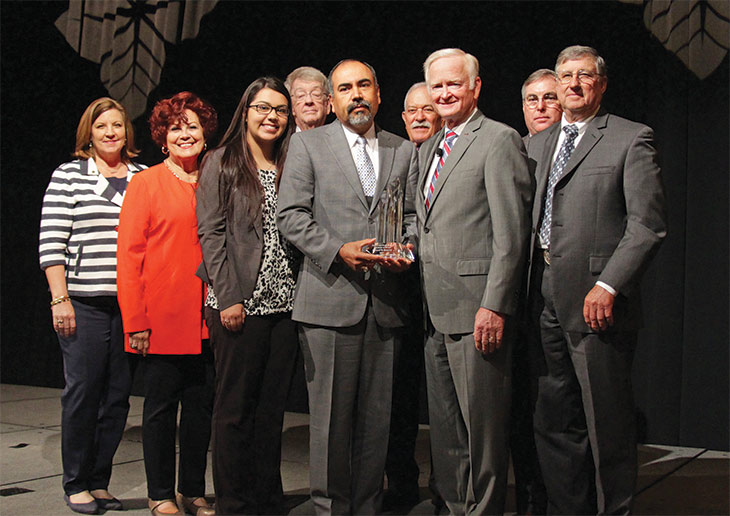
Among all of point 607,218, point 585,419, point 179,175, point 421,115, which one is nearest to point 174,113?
point 179,175

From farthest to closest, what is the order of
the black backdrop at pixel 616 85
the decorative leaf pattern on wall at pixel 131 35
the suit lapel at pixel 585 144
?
1. the decorative leaf pattern on wall at pixel 131 35
2. the black backdrop at pixel 616 85
3. the suit lapel at pixel 585 144

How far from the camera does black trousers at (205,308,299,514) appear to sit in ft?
9.78

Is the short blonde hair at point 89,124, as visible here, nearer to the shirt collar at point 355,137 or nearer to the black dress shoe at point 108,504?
the shirt collar at point 355,137

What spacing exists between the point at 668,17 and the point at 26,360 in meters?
5.78

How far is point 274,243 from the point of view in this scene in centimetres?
304

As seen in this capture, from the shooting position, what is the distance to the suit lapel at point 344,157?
2857 mm

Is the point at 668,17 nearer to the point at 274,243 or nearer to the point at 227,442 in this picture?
the point at 274,243

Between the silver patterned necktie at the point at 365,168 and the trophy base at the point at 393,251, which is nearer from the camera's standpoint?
the trophy base at the point at 393,251

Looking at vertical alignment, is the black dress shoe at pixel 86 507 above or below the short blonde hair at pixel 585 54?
below

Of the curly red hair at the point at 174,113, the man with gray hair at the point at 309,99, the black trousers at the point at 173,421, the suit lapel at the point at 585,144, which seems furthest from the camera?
the man with gray hair at the point at 309,99

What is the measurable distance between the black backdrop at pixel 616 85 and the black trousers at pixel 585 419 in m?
1.74

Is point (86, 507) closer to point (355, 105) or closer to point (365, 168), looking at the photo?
point (365, 168)

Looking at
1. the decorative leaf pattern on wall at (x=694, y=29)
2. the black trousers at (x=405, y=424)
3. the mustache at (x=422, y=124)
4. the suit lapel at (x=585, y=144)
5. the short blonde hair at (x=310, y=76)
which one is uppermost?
the decorative leaf pattern on wall at (x=694, y=29)

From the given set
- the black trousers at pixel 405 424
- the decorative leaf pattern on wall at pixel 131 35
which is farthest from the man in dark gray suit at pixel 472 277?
the decorative leaf pattern on wall at pixel 131 35
